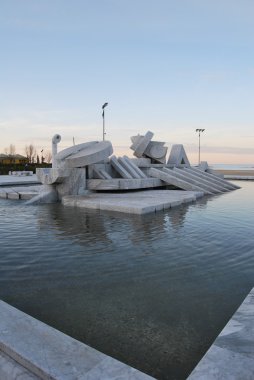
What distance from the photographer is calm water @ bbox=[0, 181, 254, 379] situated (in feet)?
10.4

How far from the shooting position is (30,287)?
176 inches

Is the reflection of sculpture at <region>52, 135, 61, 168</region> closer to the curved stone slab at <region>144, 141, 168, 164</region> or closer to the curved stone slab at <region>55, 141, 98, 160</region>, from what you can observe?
→ the curved stone slab at <region>55, 141, 98, 160</region>

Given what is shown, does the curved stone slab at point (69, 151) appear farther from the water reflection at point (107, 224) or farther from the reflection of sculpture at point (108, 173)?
the water reflection at point (107, 224)

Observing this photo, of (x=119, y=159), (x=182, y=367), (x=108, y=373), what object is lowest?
(x=182, y=367)

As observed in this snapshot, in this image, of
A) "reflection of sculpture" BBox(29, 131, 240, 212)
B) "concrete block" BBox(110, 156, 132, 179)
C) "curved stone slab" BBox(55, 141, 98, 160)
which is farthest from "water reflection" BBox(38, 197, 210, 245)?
"concrete block" BBox(110, 156, 132, 179)

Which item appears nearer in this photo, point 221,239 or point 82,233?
point 221,239

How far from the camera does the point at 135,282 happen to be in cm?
464

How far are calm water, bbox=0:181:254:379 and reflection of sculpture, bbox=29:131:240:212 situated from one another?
13.2 ft

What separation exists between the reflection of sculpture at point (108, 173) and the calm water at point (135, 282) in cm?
402

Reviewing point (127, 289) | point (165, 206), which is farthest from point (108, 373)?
point (165, 206)

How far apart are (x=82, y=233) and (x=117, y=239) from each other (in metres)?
1.08

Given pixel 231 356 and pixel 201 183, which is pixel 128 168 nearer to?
pixel 201 183

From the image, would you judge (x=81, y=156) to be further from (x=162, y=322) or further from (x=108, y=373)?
(x=108, y=373)

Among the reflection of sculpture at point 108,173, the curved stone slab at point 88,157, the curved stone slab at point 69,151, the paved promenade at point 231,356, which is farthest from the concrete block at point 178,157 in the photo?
the paved promenade at point 231,356
